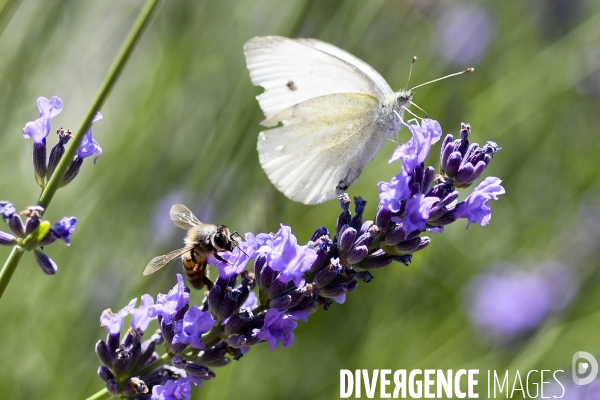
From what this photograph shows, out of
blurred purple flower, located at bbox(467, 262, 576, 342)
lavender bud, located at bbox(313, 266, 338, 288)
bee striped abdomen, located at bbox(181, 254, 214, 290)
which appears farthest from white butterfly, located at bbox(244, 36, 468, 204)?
blurred purple flower, located at bbox(467, 262, 576, 342)

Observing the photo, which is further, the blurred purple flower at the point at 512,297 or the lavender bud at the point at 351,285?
the blurred purple flower at the point at 512,297

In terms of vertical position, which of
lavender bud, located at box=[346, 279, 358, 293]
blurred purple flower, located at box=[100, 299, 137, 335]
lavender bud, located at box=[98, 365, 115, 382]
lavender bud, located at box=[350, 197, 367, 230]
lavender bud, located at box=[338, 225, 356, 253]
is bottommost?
lavender bud, located at box=[98, 365, 115, 382]

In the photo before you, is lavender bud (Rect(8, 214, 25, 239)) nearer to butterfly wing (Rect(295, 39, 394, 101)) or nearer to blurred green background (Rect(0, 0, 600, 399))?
butterfly wing (Rect(295, 39, 394, 101))

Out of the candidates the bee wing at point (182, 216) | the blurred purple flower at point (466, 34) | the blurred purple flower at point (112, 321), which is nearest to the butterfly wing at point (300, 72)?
the bee wing at point (182, 216)

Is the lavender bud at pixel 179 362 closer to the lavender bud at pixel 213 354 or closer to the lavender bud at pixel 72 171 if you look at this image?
the lavender bud at pixel 213 354

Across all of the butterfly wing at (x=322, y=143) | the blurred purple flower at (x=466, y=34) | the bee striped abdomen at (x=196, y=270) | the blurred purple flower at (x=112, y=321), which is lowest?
the blurred purple flower at (x=112, y=321)

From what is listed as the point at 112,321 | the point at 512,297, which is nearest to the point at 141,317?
the point at 112,321
